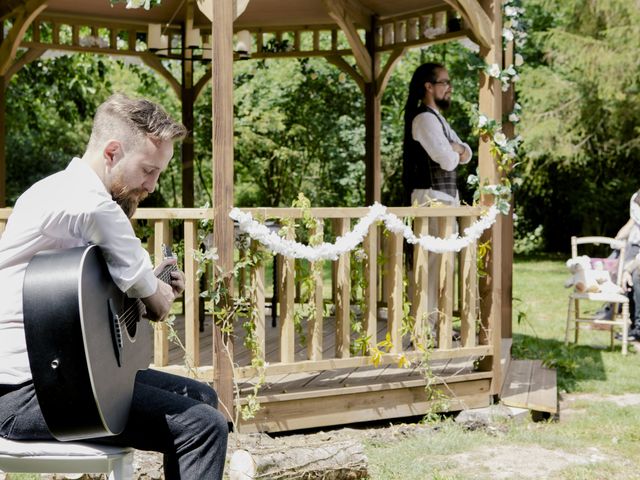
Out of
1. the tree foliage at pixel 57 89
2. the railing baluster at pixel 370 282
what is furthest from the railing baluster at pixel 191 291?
the tree foliage at pixel 57 89

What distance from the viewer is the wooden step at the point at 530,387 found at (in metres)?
6.07

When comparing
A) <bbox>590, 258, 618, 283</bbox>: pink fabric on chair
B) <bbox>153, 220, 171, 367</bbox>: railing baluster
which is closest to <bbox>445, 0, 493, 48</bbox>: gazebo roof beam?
<bbox>153, 220, 171, 367</bbox>: railing baluster

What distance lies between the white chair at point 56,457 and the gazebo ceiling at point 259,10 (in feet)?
18.5

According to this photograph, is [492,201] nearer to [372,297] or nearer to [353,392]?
[372,297]

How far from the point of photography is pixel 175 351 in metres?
6.50

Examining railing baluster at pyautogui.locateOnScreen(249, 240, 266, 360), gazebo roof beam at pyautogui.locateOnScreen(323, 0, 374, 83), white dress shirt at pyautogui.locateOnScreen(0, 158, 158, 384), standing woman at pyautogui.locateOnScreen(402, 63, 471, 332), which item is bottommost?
railing baluster at pyautogui.locateOnScreen(249, 240, 266, 360)

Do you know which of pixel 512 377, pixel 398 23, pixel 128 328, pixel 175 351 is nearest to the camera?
pixel 128 328

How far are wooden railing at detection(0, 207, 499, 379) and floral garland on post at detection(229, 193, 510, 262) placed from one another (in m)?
0.07

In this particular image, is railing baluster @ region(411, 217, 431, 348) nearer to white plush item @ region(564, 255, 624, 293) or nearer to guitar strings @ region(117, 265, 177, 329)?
guitar strings @ region(117, 265, 177, 329)

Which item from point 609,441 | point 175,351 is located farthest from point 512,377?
point 175,351

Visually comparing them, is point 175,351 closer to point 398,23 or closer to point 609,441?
point 609,441

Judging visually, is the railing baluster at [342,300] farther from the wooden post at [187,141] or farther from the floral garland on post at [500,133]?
the wooden post at [187,141]

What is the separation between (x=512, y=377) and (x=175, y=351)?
2.52m

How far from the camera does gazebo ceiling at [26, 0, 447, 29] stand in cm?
807
